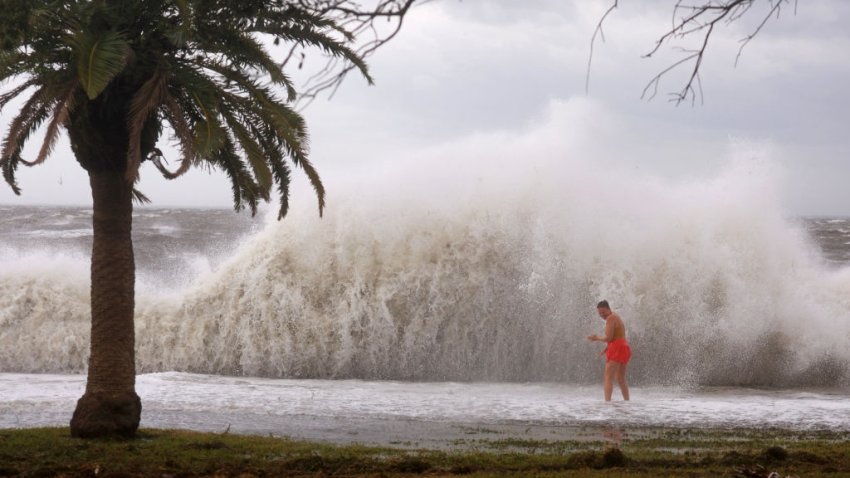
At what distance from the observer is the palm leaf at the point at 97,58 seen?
8.38 m

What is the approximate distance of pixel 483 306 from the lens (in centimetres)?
1880

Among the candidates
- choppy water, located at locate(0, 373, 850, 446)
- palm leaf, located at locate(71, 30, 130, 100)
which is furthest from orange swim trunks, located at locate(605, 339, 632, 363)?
palm leaf, located at locate(71, 30, 130, 100)

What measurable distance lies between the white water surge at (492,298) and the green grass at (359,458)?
25.8 feet

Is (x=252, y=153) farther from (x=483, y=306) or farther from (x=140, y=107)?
(x=483, y=306)

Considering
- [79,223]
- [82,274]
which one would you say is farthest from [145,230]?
[82,274]

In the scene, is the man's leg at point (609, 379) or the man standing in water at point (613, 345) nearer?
the man standing in water at point (613, 345)

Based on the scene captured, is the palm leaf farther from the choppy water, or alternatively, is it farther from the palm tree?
the choppy water

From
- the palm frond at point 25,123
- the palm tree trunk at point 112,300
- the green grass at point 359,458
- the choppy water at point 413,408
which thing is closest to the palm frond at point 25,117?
A: the palm frond at point 25,123

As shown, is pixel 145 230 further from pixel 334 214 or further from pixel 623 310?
pixel 623 310

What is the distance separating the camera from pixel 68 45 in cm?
926

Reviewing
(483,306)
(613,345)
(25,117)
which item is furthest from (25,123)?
(483,306)

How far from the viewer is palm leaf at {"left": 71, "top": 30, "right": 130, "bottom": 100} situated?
27.5 feet

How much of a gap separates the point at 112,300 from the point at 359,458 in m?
3.20

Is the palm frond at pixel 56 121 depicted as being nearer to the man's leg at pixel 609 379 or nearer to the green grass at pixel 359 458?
the green grass at pixel 359 458
